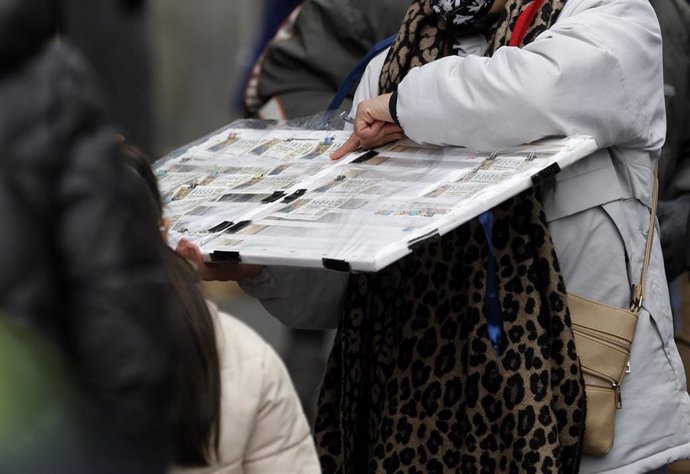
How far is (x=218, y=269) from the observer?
2422mm

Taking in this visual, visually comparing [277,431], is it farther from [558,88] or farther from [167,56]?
[167,56]

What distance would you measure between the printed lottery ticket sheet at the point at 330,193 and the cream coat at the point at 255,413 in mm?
208

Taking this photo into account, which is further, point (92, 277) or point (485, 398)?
point (485, 398)

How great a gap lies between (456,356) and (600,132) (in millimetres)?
547

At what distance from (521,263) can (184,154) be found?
83cm

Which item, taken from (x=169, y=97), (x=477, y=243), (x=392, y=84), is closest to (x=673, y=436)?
(x=477, y=243)

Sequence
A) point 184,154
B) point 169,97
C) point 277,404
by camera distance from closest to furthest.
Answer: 1. point 277,404
2. point 184,154
3. point 169,97

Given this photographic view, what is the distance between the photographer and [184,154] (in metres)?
2.75

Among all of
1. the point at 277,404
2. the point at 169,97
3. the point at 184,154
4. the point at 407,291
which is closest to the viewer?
the point at 277,404

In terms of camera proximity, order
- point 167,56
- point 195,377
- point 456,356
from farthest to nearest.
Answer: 1. point 167,56
2. point 456,356
3. point 195,377

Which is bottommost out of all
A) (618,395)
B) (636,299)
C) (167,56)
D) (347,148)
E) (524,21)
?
(167,56)

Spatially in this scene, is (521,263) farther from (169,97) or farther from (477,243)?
(169,97)

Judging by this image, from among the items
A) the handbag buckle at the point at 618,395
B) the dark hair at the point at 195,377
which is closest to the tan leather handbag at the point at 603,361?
the handbag buckle at the point at 618,395

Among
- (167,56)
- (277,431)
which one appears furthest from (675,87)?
(167,56)
